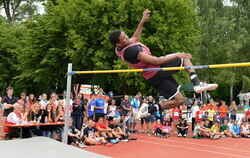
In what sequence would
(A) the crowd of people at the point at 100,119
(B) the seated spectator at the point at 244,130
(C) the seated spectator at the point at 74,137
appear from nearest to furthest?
(A) the crowd of people at the point at 100,119, (C) the seated spectator at the point at 74,137, (B) the seated spectator at the point at 244,130

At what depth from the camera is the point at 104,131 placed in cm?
868

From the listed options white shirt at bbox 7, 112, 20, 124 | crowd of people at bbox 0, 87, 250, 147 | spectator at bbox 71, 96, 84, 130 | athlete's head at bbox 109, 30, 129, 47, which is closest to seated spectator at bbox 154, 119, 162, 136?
crowd of people at bbox 0, 87, 250, 147

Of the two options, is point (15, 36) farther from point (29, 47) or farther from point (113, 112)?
point (113, 112)

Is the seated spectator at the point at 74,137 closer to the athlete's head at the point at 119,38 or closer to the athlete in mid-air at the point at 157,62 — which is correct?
the athlete in mid-air at the point at 157,62

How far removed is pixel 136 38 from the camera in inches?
161

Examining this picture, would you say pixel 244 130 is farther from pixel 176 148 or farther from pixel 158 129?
pixel 176 148

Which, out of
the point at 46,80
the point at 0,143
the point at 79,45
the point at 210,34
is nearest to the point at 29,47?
the point at 46,80

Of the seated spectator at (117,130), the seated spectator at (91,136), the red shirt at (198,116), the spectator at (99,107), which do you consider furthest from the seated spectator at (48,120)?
the red shirt at (198,116)

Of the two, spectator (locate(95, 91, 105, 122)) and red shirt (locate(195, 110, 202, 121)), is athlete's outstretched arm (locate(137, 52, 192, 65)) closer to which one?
spectator (locate(95, 91, 105, 122))

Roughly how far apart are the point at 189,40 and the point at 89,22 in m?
5.02

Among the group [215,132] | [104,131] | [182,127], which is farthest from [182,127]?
[104,131]

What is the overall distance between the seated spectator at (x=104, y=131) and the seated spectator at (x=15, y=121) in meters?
2.23

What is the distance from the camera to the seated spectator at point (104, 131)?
28.3 feet

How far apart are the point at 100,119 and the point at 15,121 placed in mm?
2750
